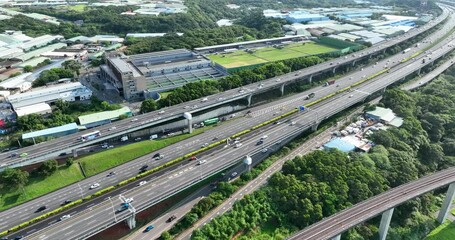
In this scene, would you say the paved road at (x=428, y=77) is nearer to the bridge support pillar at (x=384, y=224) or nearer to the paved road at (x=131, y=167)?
the paved road at (x=131, y=167)

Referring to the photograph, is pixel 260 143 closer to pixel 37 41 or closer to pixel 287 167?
pixel 287 167

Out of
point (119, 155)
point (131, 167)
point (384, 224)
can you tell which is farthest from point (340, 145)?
point (119, 155)

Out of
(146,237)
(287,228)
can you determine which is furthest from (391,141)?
(146,237)

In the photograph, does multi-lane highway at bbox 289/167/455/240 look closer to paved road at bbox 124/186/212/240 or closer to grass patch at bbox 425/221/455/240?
grass patch at bbox 425/221/455/240

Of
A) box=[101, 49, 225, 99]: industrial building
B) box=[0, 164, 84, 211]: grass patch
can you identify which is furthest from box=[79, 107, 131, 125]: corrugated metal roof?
box=[0, 164, 84, 211]: grass patch

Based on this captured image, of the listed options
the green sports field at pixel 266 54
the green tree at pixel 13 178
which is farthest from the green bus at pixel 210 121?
the green tree at pixel 13 178
